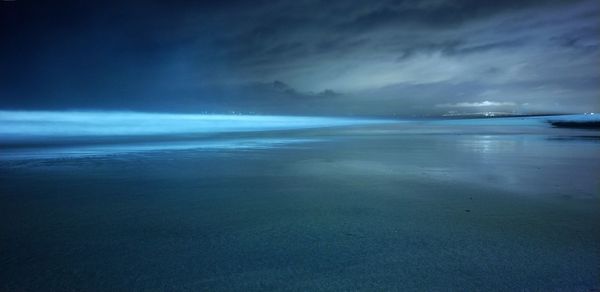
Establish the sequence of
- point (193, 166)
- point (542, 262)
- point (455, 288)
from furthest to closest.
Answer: point (193, 166), point (542, 262), point (455, 288)

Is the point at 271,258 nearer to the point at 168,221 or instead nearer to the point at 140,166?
the point at 168,221

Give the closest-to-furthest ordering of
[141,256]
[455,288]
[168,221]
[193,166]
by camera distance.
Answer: [455,288], [141,256], [168,221], [193,166]

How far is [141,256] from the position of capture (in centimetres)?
274

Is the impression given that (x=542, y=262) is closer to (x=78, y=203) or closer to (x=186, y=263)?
(x=186, y=263)

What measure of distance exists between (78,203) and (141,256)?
2.27 meters

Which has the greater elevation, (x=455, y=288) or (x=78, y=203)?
(x=78, y=203)

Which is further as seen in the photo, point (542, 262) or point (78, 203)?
point (78, 203)

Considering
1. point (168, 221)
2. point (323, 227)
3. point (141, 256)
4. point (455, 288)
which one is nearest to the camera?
point (455, 288)

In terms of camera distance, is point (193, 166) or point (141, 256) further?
point (193, 166)

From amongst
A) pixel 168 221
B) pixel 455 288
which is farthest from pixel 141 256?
pixel 455 288

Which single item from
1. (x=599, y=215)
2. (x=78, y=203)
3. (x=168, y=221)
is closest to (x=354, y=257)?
(x=168, y=221)

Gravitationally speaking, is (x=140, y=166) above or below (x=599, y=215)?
above

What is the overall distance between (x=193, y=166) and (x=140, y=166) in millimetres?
1124

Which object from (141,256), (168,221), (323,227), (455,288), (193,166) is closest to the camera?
(455,288)
